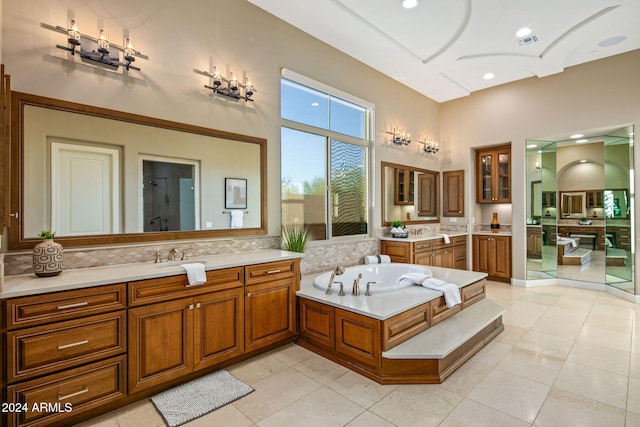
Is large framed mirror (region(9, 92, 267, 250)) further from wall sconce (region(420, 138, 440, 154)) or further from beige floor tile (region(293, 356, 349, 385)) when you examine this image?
wall sconce (region(420, 138, 440, 154))

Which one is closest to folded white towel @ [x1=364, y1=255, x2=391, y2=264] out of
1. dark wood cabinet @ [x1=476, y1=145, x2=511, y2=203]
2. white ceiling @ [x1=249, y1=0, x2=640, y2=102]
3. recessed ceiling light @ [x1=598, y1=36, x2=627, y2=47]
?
dark wood cabinet @ [x1=476, y1=145, x2=511, y2=203]

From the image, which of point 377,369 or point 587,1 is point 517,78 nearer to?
point 587,1

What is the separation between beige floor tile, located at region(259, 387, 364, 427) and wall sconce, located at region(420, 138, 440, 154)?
17.2ft

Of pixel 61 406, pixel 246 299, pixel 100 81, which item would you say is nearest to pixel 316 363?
pixel 246 299

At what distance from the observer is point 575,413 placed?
2.16 m

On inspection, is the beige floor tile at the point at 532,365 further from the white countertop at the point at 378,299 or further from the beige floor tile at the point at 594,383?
the white countertop at the point at 378,299

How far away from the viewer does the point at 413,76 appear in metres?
5.53

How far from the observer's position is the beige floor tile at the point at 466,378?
246 cm

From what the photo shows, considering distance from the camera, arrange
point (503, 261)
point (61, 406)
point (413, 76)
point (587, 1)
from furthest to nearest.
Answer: point (503, 261), point (413, 76), point (587, 1), point (61, 406)

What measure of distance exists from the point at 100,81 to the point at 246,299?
2225 millimetres

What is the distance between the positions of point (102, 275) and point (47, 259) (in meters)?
0.35

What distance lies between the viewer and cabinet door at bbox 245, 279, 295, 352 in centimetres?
289

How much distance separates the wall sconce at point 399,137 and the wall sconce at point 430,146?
66 centimetres

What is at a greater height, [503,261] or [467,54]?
[467,54]
